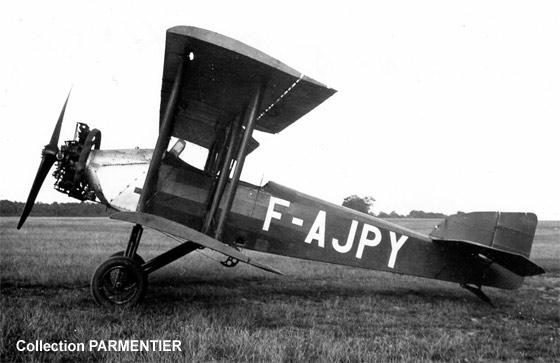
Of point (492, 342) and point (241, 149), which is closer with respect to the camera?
point (492, 342)

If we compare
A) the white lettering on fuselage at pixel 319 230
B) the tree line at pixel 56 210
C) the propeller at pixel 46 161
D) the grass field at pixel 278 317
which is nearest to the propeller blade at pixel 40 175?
the propeller at pixel 46 161

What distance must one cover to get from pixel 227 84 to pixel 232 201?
1.57 metres

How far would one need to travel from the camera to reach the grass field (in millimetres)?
3240

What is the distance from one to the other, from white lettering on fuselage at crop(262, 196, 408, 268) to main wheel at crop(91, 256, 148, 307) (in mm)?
1903

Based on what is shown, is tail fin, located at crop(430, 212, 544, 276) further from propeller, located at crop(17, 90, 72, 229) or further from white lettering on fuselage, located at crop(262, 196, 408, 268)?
propeller, located at crop(17, 90, 72, 229)

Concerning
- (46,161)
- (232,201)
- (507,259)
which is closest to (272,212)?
(232,201)

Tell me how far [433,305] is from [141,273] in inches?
169

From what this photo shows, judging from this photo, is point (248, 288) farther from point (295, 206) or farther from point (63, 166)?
point (63, 166)

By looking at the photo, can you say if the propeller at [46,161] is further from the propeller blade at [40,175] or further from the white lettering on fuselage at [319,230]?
the white lettering on fuselage at [319,230]

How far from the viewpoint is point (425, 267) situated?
6469 mm

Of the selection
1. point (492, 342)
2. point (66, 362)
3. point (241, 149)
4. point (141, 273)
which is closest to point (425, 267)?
point (492, 342)

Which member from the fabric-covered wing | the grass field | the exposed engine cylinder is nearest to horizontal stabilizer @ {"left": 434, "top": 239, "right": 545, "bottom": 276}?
the grass field

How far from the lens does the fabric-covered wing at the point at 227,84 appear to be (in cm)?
430

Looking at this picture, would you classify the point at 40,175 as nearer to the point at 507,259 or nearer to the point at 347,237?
the point at 347,237
